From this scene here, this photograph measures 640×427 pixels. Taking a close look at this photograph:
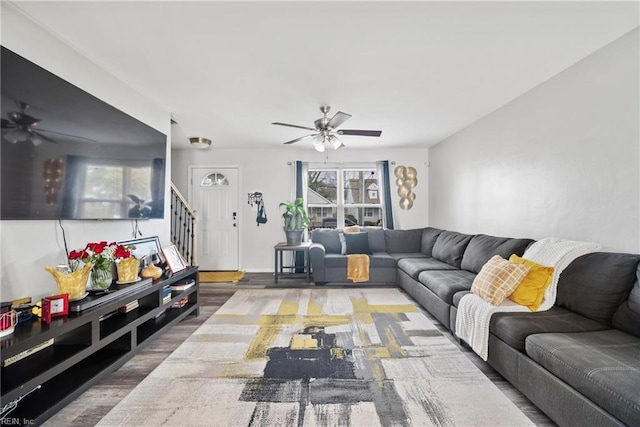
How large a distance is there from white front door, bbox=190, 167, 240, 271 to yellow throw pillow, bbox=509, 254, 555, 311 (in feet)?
15.2

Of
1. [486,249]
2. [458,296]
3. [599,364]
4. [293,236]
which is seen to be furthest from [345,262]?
[599,364]

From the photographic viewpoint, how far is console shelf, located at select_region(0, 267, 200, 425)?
146 centimetres

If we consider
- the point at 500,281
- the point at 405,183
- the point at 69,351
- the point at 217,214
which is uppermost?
the point at 405,183

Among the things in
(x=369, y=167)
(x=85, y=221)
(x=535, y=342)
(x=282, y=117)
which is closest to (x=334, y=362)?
(x=535, y=342)

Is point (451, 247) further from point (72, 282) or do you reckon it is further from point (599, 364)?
point (72, 282)

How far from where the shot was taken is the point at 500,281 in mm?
2256

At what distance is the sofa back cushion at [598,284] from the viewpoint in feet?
5.93

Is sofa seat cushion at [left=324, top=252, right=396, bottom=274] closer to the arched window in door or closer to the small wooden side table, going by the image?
the small wooden side table

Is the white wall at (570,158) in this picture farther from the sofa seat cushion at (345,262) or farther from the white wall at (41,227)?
the white wall at (41,227)

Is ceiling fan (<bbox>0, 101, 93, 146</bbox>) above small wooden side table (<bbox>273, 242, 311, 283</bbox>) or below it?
above

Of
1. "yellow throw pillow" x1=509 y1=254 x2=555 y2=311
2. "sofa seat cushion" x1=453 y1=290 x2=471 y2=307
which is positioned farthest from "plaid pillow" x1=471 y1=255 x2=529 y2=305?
"sofa seat cushion" x1=453 y1=290 x2=471 y2=307

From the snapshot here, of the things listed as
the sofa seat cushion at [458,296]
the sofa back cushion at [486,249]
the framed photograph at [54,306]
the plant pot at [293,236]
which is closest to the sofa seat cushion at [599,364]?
the sofa seat cushion at [458,296]

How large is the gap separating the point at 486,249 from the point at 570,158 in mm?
1163

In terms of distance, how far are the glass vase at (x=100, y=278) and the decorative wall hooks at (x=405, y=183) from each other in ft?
15.8
